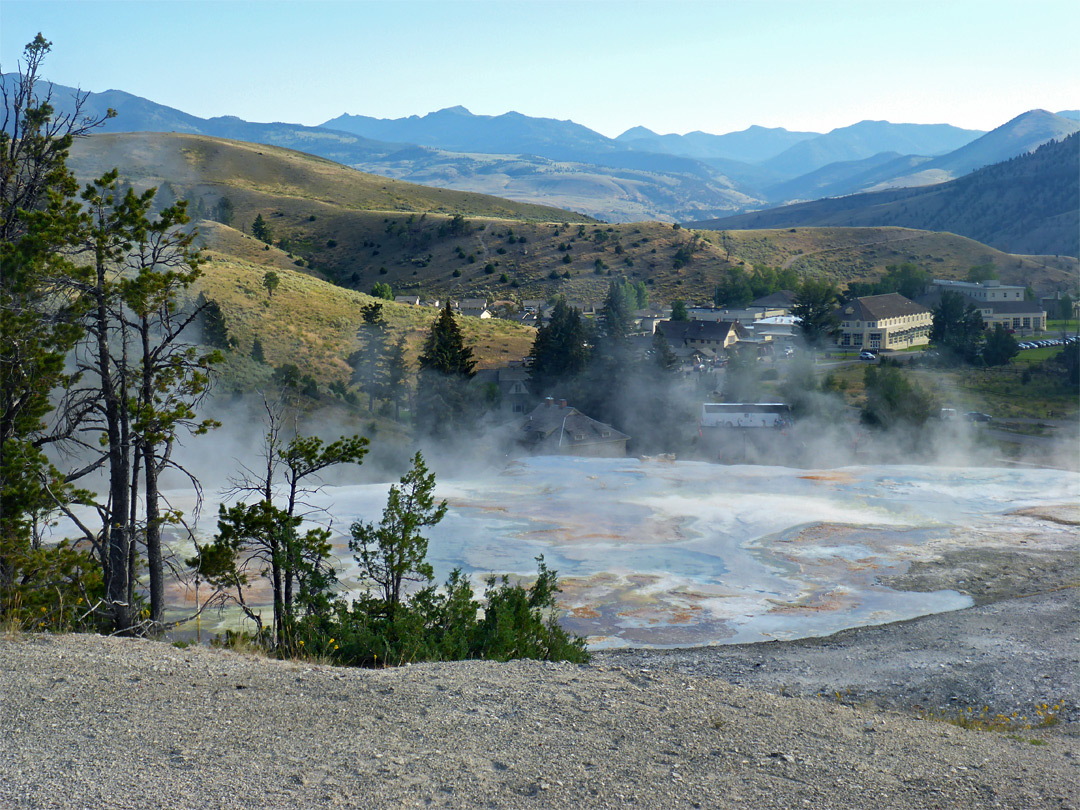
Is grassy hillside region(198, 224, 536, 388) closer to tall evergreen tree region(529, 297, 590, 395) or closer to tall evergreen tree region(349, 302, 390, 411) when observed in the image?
tall evergreen tree region(349, 302, 390, 411)

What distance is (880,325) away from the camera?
77875 millimetres

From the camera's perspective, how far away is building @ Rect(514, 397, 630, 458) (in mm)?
46844

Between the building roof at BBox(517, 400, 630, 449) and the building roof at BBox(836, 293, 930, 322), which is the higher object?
the building roof at BBox(836, 293, 930, 322)

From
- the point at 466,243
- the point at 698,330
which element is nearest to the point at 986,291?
the point at 698,330

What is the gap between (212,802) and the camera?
5.94 meters

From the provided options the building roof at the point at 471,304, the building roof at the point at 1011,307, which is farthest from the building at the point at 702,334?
the building roof at the point at 1011,307

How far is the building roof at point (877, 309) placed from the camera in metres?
78.8

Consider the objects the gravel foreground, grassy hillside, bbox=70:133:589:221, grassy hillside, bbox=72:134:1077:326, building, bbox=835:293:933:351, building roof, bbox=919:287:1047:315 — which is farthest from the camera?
grassy hillside, bbox=70:133:589:221

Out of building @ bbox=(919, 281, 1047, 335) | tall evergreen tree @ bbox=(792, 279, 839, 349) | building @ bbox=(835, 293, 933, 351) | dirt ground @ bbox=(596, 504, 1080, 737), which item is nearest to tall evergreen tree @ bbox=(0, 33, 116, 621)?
dirt ground @ bbox=(596, 504, 1080, 737)

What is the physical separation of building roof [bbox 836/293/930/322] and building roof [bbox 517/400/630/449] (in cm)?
3921

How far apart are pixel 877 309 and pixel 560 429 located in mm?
44998

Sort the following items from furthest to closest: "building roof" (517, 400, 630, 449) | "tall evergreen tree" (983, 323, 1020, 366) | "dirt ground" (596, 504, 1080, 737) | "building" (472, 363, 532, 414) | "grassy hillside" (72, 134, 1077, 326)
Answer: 1. "grassy hillside" (72, 134, 1077, 326)
2. "tall evergreen tree" (983, 323, 1020, 366)
3. "building" (472, 363, 532, 414)
4. "building roof" (517, 400, 630, 449)
5. "dirt ground" (596, 504, 1080, 737)

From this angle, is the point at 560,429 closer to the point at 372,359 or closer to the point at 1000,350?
the point at 372,359

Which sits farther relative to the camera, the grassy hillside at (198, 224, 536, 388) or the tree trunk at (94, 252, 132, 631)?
the grassy hillside at (198, 224, 536, 388)
